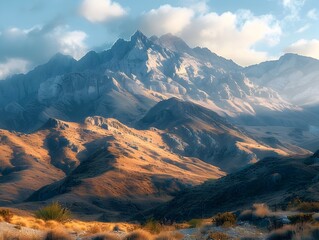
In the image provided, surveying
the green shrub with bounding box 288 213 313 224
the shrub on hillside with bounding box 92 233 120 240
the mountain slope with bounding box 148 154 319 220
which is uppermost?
the green shrub with bounding box 288 213 313 224

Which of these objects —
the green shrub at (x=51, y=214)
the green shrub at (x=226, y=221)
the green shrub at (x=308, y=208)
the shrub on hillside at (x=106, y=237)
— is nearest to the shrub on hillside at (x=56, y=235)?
the shrub on hillside at (x=106, y=237)

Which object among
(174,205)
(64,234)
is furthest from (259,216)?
(174,205)

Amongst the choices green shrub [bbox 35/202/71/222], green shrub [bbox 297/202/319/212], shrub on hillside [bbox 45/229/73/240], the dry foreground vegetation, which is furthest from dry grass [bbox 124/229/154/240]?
green shrub [bbox 297/202/319/212]

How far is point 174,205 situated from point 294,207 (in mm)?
77476

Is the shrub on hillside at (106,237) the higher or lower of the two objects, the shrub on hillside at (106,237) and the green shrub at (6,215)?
the higher

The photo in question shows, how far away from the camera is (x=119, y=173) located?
532ft

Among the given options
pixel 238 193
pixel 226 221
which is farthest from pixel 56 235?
pixel 238 193

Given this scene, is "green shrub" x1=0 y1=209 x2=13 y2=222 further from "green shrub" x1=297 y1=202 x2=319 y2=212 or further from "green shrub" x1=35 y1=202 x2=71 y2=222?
"green shrub" x1=297 y1=202 x2=319 y2=212

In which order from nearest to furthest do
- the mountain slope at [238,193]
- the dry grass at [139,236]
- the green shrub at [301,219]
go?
the dry grass at [139,236], the green shrub at [301,219], the mountain slope at [238,193]

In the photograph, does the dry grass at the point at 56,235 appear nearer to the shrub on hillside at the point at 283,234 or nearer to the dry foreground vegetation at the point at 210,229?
the dry foreground vegetation at the point at 210,229

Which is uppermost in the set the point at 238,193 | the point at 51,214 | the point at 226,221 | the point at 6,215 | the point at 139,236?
the point at 139,236

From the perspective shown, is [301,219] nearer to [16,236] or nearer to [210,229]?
[210,229]

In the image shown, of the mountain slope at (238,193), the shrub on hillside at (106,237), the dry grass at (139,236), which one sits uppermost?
the dry grass at (139,236)

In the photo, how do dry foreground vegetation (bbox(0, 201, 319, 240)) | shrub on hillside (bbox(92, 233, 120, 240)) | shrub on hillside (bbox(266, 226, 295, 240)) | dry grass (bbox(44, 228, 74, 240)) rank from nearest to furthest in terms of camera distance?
shrub on hillside (bbox(266, 226, 295, 240)), dry foreground vegetation (bbox(0, 201, 319, 240)), dry grass (bbox(44, 228, 74, 240)), shrub on hillside (bbox(92, 233, 120, 240))
